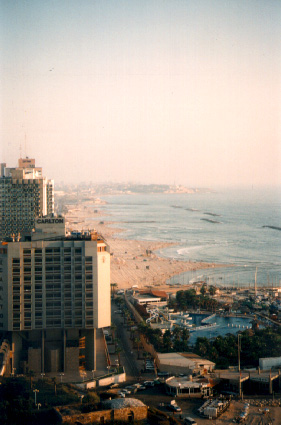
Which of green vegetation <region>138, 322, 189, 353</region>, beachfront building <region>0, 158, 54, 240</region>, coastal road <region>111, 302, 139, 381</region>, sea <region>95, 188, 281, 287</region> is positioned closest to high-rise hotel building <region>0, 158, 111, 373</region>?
coastal road <region>111, 302, 139, 381</region>

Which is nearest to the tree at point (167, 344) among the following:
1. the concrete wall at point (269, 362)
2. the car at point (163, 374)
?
the car at point (163, 374)

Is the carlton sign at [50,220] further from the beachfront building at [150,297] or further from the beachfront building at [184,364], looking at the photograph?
the beachfront building at [150,297]

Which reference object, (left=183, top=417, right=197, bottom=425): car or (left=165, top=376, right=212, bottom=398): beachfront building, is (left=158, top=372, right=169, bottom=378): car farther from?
(left=183, top=417, right=197, bottom=425): car

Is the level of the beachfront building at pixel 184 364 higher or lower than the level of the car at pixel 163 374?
higher

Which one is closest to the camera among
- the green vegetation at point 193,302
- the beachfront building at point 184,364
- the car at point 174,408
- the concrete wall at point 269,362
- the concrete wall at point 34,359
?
the car at point 174,408

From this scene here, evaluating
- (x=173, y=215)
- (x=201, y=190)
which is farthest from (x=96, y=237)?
(x=201, y=190)

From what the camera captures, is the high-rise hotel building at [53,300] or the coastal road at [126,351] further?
the coastal road at [126,351]

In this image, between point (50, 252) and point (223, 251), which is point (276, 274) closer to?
point (223, 251)
